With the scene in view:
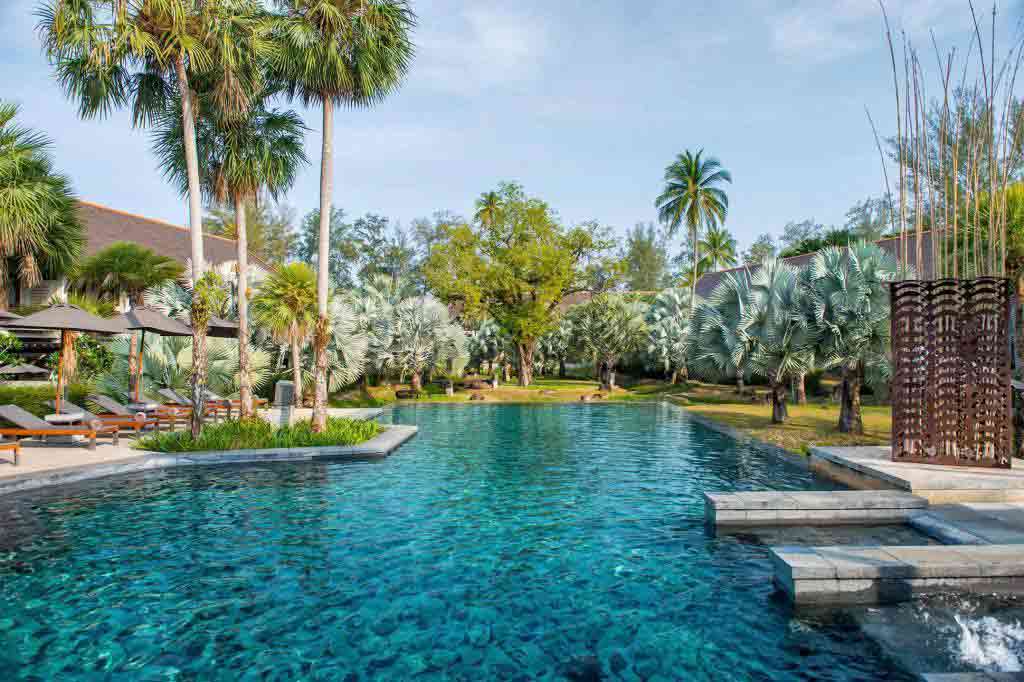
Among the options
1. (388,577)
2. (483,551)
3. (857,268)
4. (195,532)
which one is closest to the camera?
(388,577)

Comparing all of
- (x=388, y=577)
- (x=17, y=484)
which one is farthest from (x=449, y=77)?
(x=388, y=577)

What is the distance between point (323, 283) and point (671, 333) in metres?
28.2

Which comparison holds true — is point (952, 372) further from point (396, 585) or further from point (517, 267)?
point (517, 267)

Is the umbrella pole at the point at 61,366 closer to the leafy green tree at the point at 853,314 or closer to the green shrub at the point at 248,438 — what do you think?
the green shrub at the point at 248,438

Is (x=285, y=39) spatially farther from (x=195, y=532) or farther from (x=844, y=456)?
(x=844, y=456)

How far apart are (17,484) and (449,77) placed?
1469cm

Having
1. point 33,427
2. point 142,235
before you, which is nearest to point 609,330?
point 142,235

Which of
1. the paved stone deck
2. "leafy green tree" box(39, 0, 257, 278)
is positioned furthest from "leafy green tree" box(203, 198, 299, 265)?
the paved stone deck

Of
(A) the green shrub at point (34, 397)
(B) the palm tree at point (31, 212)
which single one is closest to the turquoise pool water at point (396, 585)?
(A) the green shrub at point (34, 397)

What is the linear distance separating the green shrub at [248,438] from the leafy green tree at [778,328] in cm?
1134

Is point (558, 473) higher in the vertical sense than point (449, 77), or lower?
lower

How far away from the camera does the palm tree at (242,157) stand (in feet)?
48.4

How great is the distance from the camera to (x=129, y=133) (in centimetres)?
1421

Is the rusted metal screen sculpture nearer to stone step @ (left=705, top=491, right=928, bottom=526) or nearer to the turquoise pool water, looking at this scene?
the turquoise pool water
